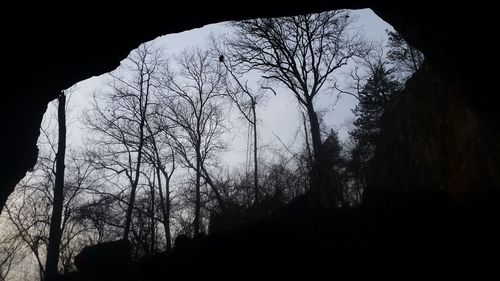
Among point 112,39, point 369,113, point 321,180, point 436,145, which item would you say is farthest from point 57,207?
point 369,113

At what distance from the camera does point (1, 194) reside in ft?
16.3

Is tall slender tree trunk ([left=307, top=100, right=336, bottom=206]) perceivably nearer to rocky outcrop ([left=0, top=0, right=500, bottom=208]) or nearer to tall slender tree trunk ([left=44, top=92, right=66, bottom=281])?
rocky outcrop ([left=0, top=0, right=500, bottom=208])

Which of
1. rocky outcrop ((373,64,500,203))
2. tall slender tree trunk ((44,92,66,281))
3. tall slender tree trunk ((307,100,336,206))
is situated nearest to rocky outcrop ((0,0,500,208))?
rocky outcrop ((373,64,500,203))

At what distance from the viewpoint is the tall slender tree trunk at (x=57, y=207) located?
45.8ft

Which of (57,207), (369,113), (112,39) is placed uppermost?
(369,113)

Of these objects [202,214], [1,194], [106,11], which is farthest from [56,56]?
[202,214]

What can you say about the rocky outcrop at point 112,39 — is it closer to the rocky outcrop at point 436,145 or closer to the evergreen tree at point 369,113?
the rocky outcrop at point 436,145

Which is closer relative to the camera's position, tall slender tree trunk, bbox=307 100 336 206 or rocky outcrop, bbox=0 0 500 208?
rocky outcrop, bbox=0 0 500 208

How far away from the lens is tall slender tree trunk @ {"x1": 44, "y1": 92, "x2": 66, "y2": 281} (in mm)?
13969

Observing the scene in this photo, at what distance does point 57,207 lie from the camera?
47.1 feet

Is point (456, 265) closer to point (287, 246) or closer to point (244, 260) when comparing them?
point (287, 246)

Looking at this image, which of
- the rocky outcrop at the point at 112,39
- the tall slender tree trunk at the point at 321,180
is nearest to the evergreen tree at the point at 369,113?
the tall slender tree trunk at the point at 321,180

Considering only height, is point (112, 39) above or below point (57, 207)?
above

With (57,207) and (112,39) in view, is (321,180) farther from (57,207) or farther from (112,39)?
(112,39)
